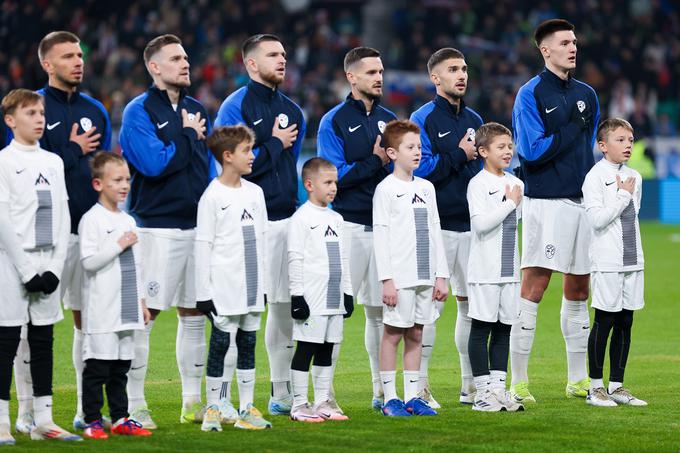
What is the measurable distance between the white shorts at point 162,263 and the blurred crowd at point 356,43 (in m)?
14.9

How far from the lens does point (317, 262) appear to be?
315 inches

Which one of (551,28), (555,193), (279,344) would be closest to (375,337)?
(279,344)

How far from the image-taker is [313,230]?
316 inches

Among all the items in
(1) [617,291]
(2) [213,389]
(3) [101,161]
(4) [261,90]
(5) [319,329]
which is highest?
A: (4) [261,90]

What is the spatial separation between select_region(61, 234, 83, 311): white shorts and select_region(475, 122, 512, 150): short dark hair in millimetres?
2835

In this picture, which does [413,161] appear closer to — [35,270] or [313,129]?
[35,270]

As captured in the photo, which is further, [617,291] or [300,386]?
[617,291]

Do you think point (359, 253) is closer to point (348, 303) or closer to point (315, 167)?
point (348, 303)

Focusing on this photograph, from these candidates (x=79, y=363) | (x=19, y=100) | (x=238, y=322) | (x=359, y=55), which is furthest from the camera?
→ (x=359, y=55)

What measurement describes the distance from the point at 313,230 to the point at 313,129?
17.3m

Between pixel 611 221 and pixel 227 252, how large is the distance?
2840mm

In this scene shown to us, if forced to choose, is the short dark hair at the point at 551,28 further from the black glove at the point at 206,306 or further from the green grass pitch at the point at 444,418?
the black glove at the point at 206,306

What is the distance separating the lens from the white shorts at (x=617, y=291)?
8.59 m

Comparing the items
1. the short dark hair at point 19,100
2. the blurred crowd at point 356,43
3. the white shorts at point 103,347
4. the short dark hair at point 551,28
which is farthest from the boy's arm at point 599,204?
the blurred crowd at point 356,43
